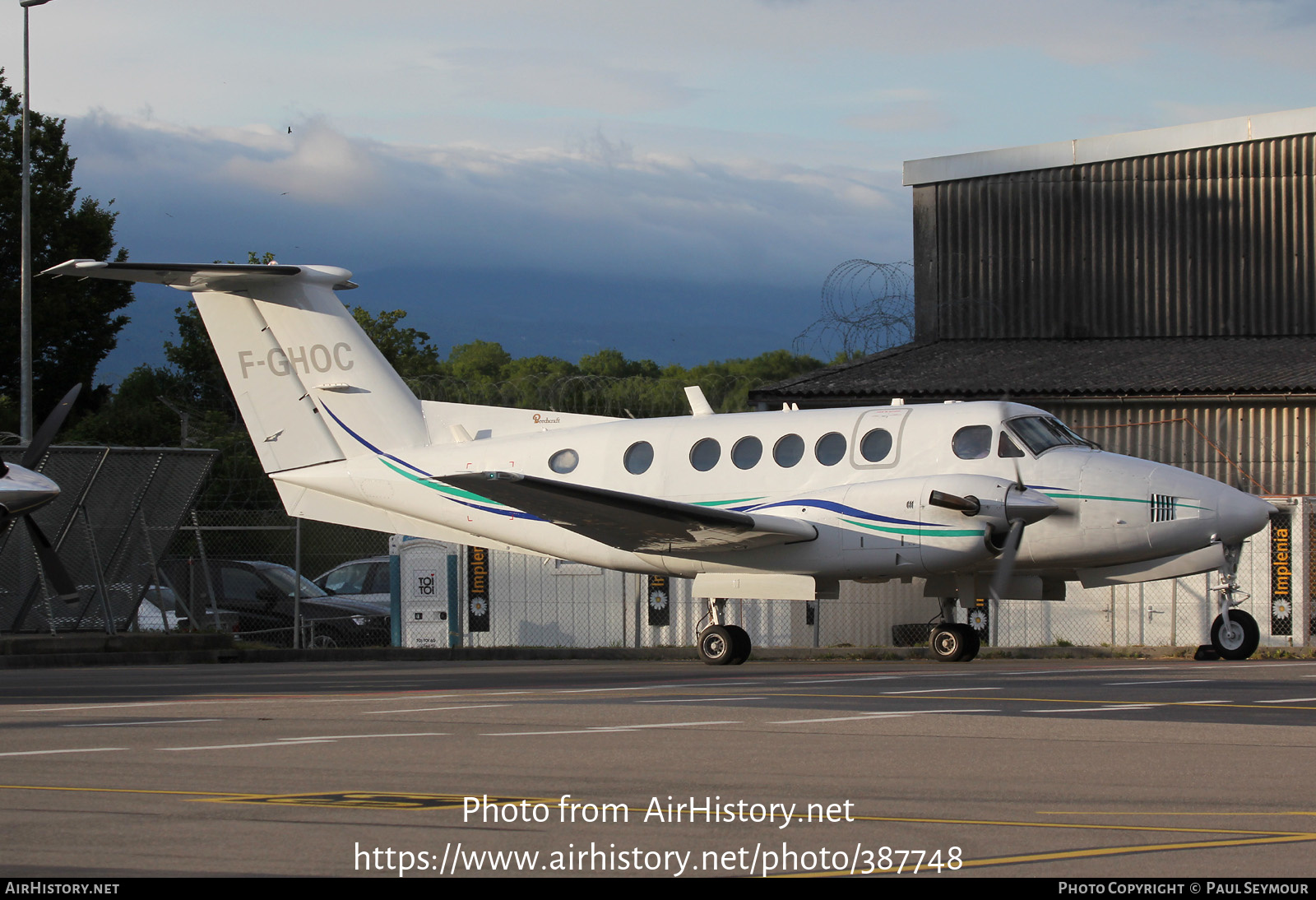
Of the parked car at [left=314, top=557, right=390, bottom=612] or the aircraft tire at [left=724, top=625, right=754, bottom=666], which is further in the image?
the parked car at [left=314, top=557, right=390, bottom=612]

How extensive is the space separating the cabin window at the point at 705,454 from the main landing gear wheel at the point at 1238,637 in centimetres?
610

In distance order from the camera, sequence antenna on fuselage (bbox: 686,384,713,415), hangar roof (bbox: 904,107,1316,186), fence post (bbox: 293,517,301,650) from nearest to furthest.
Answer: antenna on fuselage (bbox: 686,384,713,415)
fence post (bbox: 293,517,301,650)
hangar roof (bbox: 904,107,1316,186)

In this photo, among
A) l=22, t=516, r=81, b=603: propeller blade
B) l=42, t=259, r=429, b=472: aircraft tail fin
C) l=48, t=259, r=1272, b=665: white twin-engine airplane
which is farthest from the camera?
l=42, t=259, r=429, b=472: aircraft tail fin

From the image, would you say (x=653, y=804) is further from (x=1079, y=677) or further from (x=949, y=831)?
(x=1079, y=677)

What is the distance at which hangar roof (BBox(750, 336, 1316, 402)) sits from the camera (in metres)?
28.1

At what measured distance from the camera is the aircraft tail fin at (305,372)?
19250mm

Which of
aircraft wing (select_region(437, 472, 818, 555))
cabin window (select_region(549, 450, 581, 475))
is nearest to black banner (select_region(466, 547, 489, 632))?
cabin window (select_region(549, 450, 581, 475))

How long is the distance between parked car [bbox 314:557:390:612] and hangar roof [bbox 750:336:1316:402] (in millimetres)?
8920

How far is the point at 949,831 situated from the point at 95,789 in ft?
13.0

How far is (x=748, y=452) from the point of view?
17.3 metres

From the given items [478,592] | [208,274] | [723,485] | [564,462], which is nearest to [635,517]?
[723,485]

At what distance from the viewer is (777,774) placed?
23.5 ft

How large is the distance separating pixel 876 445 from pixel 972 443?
1101 mm

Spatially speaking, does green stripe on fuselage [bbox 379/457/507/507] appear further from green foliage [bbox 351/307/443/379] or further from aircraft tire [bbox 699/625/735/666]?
green foliage [bbox 351/307/443/379]
